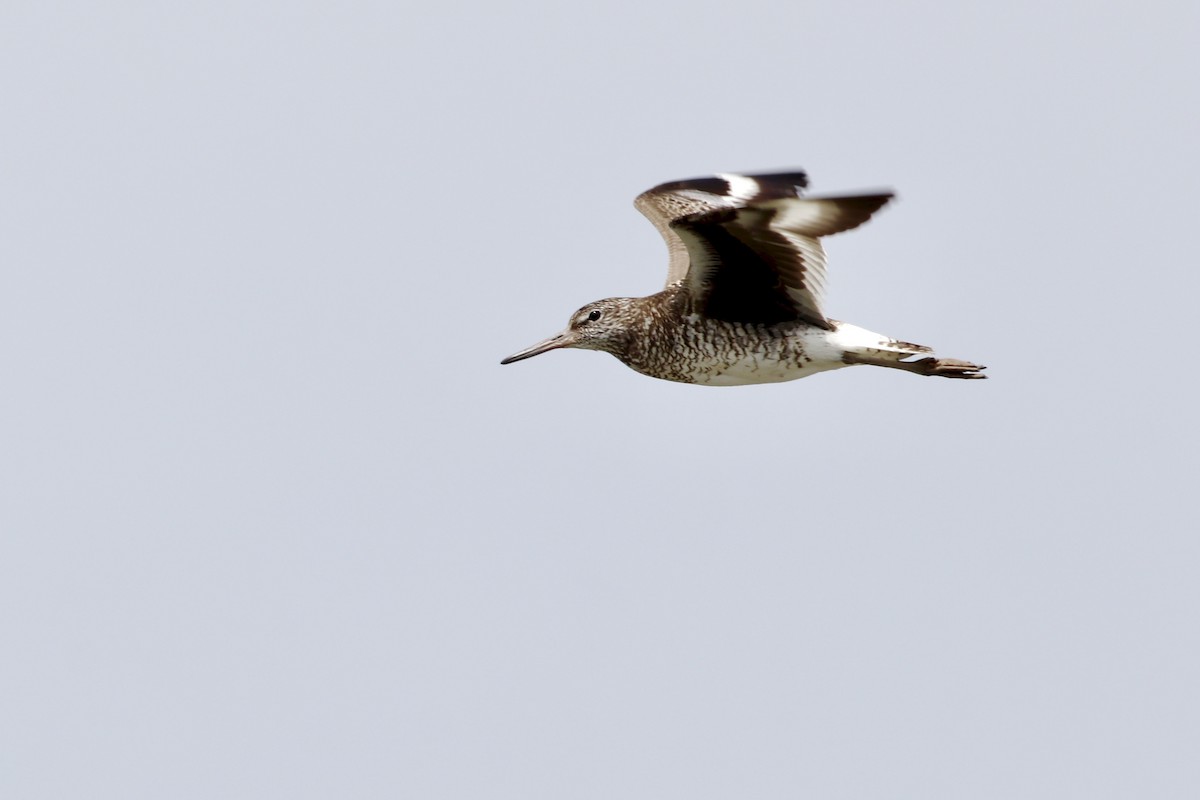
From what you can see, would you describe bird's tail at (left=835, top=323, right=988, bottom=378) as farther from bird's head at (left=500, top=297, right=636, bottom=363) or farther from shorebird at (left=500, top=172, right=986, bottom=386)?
bird's head at (left=500, top=297, right=636, bottom=363)

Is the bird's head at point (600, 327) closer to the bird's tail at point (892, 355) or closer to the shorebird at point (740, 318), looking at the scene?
the shorebird at point (740, 318)

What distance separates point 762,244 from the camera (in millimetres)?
10422

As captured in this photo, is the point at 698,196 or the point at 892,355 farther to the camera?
the point at 698,196

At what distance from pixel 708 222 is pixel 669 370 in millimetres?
1596

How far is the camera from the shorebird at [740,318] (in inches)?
403

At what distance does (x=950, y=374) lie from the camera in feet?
38.1

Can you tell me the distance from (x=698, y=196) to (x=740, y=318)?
1.58 meters

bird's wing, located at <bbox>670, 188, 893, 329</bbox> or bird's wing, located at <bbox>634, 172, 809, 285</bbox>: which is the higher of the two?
bird's wing, located at <bbox>634, 172, 809, 285</bbox>

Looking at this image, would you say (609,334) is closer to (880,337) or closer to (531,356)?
(531,356)

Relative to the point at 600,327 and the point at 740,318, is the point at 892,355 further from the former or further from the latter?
the point at 600,327

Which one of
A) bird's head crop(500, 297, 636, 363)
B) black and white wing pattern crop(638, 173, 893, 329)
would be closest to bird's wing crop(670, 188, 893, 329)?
black and white wing pattern crop(638, 173, 893, 329)

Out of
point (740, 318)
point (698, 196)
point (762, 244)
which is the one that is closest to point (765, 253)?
point (762, 244)

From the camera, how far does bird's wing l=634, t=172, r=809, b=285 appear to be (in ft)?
31.9

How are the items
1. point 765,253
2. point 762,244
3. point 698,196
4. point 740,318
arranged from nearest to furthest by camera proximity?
point 762,244
point 765,253
point 740,318
point 698,196
